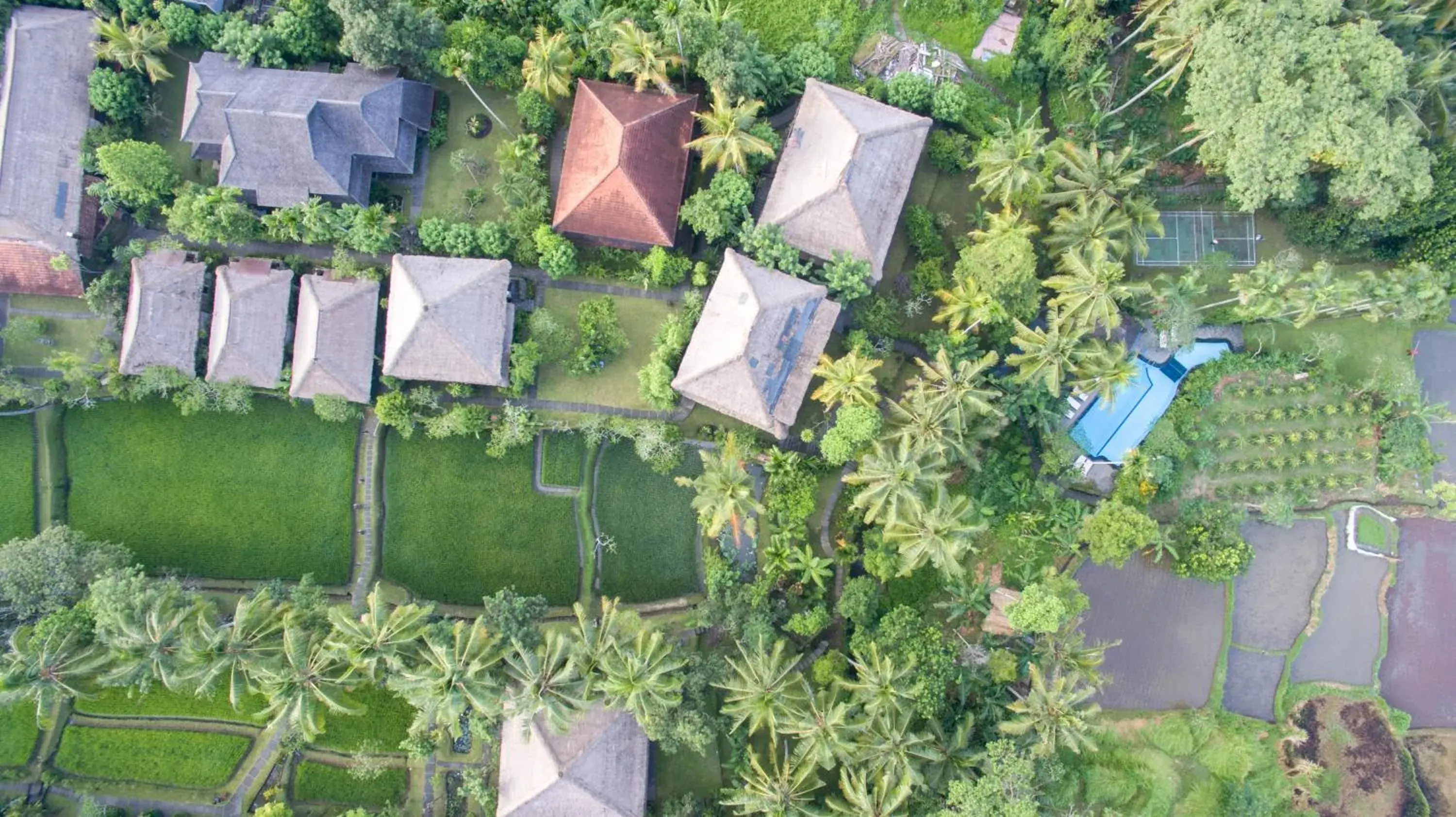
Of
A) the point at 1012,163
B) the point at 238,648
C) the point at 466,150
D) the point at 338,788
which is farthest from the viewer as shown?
the point at 466,150

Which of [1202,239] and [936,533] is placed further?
[1202,239]

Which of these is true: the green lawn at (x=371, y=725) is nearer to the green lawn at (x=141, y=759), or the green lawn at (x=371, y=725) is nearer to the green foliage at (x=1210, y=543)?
the green lawn at (x=141, y=759)

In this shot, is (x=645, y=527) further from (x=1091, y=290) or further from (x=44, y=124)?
(x=44, y=124)

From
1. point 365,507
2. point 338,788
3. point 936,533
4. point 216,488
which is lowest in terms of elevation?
point 338,788

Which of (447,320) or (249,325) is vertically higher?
(447,320)

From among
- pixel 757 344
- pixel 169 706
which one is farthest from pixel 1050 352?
pixel 169 706

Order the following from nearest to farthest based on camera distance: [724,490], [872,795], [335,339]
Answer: [872,795] → [724,490] → [335,339]
